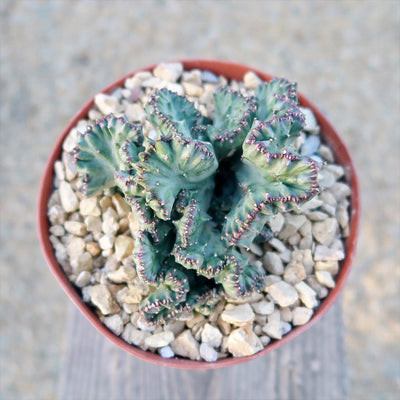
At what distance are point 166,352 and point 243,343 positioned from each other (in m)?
0.27

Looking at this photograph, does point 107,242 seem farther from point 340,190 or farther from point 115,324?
point 340,190

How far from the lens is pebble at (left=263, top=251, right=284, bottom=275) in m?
1.67

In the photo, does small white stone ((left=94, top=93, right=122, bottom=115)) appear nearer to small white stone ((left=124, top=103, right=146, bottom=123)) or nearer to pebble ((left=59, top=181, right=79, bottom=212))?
small white stone ((left=124, top=103, right=146, bottom=123))

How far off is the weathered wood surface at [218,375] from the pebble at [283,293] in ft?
1.62

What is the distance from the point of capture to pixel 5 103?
3.28 meters

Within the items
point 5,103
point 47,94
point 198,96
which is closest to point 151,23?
point 47,94

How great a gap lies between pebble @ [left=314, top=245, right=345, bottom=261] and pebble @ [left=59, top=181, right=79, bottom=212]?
3.09ft

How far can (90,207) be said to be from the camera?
1.72 m

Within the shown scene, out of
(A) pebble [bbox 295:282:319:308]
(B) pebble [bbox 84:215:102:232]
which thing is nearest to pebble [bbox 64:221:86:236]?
(B) pebble [bbox 84:215:102:232]

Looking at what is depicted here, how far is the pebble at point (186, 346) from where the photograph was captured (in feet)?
5.18

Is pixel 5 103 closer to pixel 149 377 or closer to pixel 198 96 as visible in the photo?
pixel 198 96

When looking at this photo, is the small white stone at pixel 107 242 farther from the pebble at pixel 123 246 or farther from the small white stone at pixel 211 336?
Result: the small white stone at pixel 211 336

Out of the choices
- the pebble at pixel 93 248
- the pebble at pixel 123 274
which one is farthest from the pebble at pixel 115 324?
the pebble at pixel 93 248

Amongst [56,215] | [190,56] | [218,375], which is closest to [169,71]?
[56,215]
